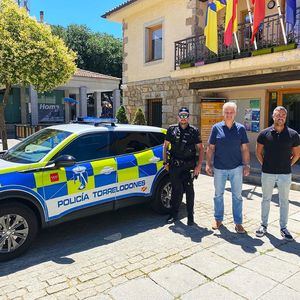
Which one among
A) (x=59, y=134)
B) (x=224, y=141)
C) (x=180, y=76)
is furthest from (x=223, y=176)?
(x=180, y=76)

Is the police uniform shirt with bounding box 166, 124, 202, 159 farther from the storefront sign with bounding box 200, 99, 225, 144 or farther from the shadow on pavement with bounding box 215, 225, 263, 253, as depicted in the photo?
the storefront sign with bounding box 200, 99, 225, 144

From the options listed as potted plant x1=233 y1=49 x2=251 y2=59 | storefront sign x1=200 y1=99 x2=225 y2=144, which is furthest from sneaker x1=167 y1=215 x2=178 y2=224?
potted plant x1=233 y1=49 x2=251 y2=59

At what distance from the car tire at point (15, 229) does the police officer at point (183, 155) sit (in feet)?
6.75

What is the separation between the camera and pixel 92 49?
33.5 m

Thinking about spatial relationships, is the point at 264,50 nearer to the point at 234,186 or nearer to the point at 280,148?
the point at 280,148

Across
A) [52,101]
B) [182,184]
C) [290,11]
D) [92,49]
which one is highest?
[92,49]

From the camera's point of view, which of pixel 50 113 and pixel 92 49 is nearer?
pixel 50 113

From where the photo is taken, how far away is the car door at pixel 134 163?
4672mm

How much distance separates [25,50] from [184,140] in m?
4.38

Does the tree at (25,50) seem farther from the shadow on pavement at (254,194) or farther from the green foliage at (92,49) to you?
the green foliage at (92,49)

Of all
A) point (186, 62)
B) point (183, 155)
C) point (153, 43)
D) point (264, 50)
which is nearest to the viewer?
point (183, 155)

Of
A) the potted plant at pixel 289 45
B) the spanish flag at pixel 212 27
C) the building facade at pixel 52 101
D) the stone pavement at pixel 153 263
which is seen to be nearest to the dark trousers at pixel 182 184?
the stone pavement at pixel 153 263

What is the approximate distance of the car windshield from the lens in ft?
13.6

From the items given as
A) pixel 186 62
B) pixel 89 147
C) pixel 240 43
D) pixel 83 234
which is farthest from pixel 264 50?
pixel 83 234
